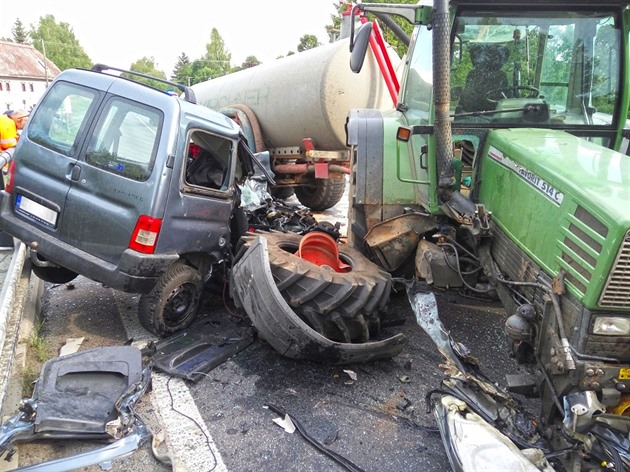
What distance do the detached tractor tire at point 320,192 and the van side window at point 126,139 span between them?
4.90m

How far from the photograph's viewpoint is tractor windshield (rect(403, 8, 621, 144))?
12.3 ft

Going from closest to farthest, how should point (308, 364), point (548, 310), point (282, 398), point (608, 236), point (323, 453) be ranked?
point (608, 236)
point (548, 310)
point (323, 453)
point (282, 398)
point (308, 364)

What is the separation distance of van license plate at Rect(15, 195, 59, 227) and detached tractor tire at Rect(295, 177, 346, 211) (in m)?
5.11

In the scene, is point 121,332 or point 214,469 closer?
point 214,469

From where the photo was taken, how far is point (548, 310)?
102 inches

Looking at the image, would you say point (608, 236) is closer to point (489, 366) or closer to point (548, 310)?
point (548, 310)

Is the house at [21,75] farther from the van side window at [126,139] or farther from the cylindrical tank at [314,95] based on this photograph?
the van side window at [126,139]

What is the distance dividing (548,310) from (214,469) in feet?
6.57

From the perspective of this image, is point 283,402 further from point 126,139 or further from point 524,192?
point 126,139

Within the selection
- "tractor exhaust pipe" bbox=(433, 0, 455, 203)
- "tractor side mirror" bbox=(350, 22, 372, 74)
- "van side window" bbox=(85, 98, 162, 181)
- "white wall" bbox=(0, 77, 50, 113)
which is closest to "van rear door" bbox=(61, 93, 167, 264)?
"van side window" bbox=(85, 98, 162, 181)

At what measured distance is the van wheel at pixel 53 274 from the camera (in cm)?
447

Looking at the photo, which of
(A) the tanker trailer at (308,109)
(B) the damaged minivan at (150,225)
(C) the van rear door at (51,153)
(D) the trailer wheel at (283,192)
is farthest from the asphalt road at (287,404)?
(D) the trailer wheel at (283,192)

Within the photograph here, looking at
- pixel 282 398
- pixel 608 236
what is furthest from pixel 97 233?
pixel 608 236

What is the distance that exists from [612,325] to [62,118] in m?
4.25
